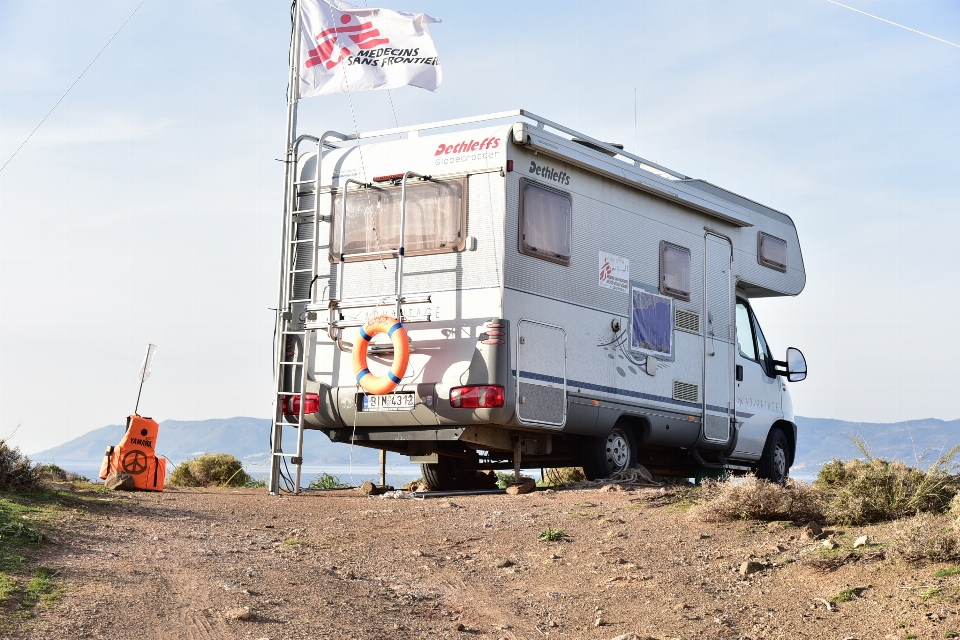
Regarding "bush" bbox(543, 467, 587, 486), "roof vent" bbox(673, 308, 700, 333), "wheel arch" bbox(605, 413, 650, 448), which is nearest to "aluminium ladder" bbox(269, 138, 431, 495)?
"wheel arch" bbox(605, 413, 650, 448)

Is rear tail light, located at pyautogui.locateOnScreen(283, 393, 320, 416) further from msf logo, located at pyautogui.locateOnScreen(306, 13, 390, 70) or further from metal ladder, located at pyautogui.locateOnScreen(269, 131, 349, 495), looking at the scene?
msf logo, located at pyautogui.locateOnScreen(306, 13, 390, 70)

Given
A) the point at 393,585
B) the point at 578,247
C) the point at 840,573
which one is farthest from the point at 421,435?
the point at 840,573

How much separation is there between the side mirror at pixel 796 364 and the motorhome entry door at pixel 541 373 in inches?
194

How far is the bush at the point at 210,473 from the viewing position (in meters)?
15.2

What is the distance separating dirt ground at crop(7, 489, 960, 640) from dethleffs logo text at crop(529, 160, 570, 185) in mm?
3384

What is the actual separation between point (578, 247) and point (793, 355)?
4814mm

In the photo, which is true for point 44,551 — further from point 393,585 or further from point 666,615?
point 666,615

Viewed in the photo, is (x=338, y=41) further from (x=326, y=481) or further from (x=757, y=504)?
(x=757, y=504)

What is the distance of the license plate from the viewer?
11203mm

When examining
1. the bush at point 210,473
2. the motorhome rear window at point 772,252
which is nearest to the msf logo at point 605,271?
the motorhome rear window at point 772,252

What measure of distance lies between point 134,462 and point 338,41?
500cm

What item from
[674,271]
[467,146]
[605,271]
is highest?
[467,146]

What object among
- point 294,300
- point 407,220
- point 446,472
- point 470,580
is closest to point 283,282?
point 294,300

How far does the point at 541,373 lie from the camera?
1118 centimetres
